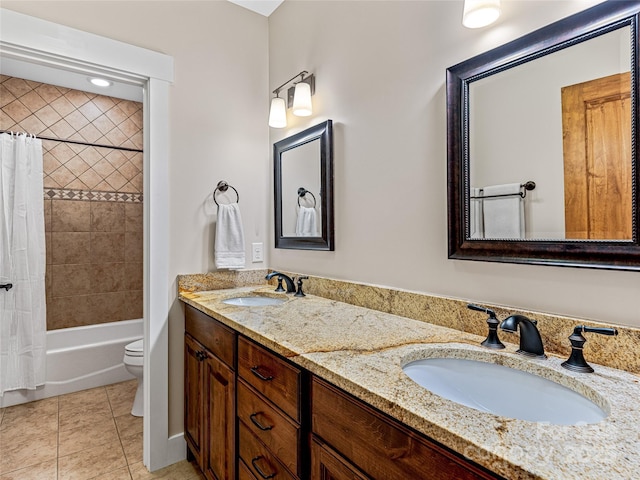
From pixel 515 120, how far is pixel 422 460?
95cm

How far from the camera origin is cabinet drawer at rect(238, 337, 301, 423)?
97cm

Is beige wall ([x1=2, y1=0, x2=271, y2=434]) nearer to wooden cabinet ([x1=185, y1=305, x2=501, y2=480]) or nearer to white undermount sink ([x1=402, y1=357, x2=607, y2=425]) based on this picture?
wooden cabinet ([x1=185, y1=305, x2=501, y2=480])

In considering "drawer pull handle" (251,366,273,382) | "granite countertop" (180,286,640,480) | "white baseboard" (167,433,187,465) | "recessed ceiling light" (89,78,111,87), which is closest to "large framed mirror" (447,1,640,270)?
"granite countertop" (180,286,640,480)

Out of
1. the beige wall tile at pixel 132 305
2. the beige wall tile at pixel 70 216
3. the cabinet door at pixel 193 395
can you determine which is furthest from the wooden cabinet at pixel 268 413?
the beige wall tile at pixel 70 216

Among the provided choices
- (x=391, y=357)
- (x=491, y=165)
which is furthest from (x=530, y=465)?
(x=491, y=165)

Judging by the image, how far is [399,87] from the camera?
143 centimetres

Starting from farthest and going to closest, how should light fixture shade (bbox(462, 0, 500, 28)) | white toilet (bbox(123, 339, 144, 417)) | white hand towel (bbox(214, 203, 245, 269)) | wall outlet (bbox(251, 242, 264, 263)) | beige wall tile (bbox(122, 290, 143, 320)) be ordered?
beige wall tile (bbox(122, 290, 143, 320)) → white toilet (bbox(123, 339, 144, 417)) → wall outlet (bbox(251, 242, 264, 263)) → white hand towel (bbox(214, 203, 245, 269)) → light fixture shade (bbox(462, 0, 500, 28))

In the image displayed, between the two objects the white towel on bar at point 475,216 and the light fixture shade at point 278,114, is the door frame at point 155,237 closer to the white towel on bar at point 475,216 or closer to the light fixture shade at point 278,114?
the light fixture shade at point 278,114

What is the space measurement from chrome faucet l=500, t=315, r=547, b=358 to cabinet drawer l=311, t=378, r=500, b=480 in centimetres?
42

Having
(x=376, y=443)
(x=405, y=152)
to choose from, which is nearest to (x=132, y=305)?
(x=405, y=152)

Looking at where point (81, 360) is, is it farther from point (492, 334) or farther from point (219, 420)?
point (492, 334)

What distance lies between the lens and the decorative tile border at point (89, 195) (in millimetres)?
2889

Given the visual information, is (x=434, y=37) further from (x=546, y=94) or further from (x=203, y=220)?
(x=203, y=220)

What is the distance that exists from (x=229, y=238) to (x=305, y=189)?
0.52m
